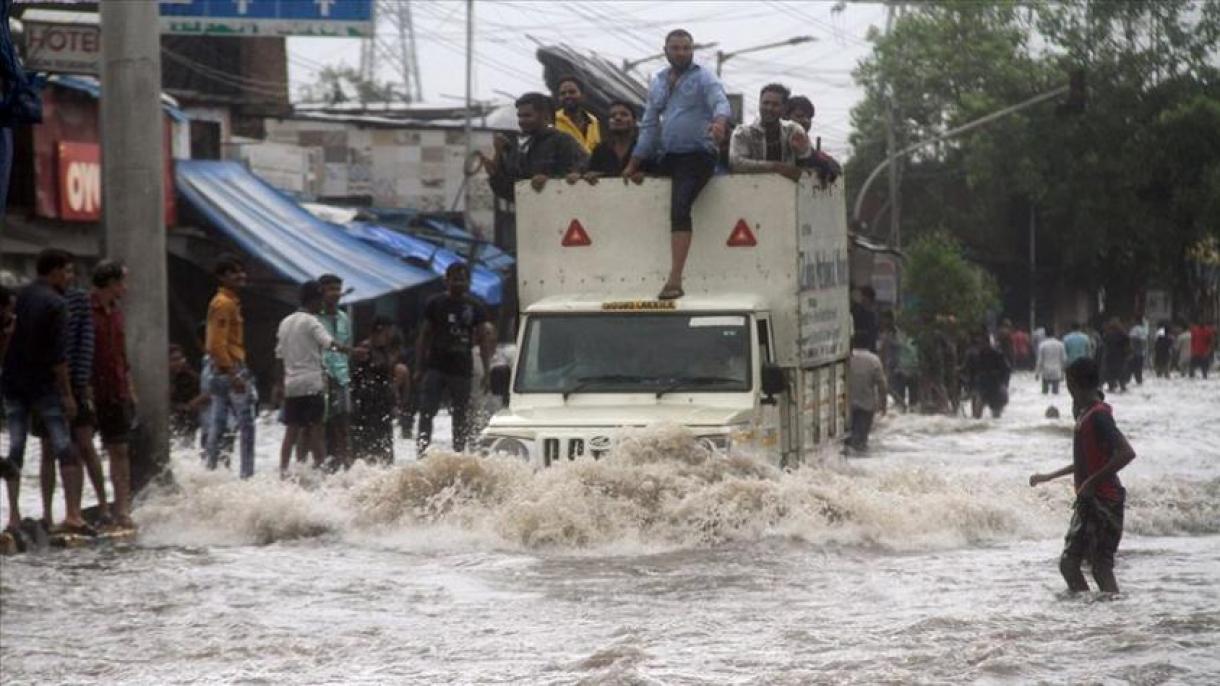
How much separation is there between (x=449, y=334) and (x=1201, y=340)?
40.4 m

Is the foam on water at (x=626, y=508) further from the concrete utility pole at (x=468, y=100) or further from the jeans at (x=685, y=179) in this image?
the concrete utility pole at (x=468, y=100)

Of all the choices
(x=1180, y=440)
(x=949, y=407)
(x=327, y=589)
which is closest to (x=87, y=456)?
(x=327, y=589)

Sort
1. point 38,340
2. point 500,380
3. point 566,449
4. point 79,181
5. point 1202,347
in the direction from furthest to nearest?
1. point 1202,347
2. point 79,181
3. point 500,380
4. point 566,449
5. point 38,340

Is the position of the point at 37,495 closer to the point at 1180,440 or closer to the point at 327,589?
the point at 327,589

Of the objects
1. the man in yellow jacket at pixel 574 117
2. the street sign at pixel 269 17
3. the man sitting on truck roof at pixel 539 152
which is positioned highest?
the street sign at pixel 269 17

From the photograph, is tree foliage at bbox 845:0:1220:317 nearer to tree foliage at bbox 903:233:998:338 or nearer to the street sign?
tree foliage at bbox 903:233:998:338

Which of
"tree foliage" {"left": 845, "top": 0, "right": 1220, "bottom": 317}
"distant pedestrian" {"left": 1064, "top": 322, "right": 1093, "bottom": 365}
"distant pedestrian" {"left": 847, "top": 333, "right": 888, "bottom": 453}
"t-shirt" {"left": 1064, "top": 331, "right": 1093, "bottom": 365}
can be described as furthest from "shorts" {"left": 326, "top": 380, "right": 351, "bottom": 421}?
"t-shirt" {"left": 1064, "top": 331, "right": 1093, "bottom": 365}

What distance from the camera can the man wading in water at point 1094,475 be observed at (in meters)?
10.7

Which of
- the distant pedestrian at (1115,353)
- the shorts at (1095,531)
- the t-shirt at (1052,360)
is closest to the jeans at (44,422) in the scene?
the shorts at (1095,531)

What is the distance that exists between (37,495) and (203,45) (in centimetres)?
2046

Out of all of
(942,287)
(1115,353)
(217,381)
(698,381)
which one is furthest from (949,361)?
(698,381)

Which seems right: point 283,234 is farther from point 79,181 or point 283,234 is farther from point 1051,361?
point 1051,361

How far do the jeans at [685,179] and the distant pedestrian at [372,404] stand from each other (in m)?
4.13

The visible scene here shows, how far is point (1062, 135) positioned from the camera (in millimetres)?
50812
